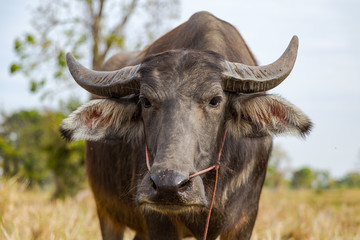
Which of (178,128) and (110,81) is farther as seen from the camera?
(110,81)

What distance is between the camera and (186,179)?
2.38 m

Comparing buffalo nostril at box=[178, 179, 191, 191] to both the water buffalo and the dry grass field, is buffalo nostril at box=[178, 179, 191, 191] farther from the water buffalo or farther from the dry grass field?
the dry grass field

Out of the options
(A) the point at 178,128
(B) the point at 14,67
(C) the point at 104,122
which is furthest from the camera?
(B) the point at 14,67

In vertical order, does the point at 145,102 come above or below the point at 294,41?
below

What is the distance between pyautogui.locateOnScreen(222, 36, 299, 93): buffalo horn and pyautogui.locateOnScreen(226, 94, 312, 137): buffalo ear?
0.08 m

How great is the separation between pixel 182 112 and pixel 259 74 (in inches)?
27.0

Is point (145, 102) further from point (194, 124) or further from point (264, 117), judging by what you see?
point (264, 117)

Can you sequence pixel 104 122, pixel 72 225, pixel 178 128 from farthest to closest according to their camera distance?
pixel 72 225 < pixel 104 122 < pixel 178 128

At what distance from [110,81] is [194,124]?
794mm

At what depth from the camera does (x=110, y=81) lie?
3.11 metres

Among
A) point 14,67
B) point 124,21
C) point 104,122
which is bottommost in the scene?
point 104,122

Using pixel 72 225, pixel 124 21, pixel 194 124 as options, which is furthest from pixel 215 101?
pixel 124 21

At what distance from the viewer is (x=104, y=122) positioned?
3299 mm

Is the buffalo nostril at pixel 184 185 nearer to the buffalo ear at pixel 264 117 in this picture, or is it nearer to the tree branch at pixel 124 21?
the buffalo ear at pixel 264 117
